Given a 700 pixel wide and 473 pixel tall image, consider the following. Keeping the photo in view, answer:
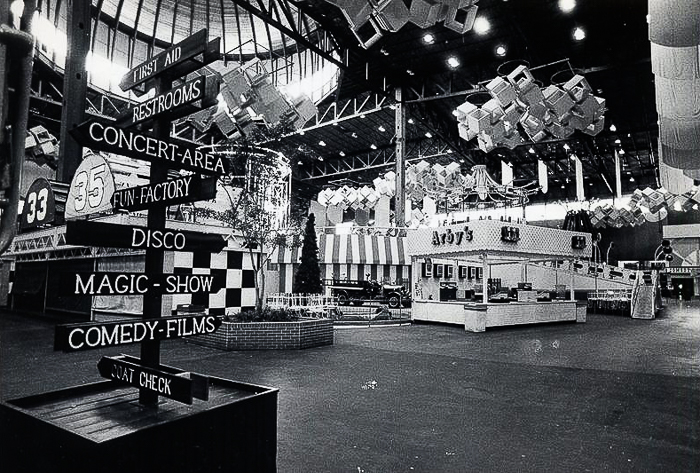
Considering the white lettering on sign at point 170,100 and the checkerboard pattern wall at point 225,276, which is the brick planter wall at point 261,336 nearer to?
the checkerboard pattern wall at point 225,276

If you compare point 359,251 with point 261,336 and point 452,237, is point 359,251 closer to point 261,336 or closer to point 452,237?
point 452,237

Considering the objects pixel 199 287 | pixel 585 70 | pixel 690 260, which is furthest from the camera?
pixel 690 260

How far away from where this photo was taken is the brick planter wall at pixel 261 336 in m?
7.92

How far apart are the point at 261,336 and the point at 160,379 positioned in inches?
230

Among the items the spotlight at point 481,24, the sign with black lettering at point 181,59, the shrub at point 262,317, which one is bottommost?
the shrub at point 262,317

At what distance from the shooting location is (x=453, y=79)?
19.9 m

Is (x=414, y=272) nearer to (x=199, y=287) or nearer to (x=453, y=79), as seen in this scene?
(x=453, y=79)

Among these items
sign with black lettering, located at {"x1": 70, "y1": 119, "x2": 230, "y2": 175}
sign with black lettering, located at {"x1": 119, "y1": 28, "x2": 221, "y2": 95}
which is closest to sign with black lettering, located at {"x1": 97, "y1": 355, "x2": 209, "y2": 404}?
sign with black lettering, located at {"x1": 70, "y1": 119, "x2": 230, "y2": 175}

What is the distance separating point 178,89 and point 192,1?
899 inches

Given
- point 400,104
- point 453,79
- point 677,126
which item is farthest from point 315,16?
point 677,126

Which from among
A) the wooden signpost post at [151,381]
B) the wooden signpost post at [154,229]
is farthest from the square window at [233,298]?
the wooden signpost post at [154,229]

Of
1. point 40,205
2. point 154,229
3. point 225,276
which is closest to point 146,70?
point 154,229

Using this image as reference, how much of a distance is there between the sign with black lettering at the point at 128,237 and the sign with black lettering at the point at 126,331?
16.7 inches

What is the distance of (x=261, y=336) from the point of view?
802 cm
